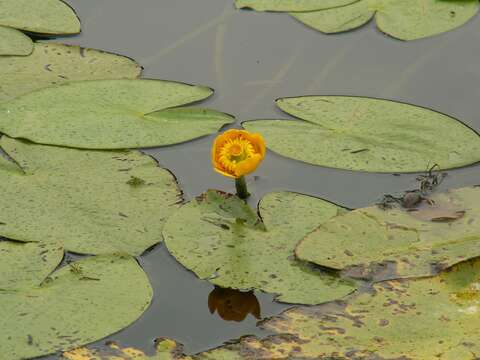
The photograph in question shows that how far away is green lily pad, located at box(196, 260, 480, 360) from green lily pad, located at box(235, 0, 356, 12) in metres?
1.61

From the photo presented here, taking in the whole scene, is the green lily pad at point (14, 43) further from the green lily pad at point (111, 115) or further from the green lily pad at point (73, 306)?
the green lily pad at point (73, 306)

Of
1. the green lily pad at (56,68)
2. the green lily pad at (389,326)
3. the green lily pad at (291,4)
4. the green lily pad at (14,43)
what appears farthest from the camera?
the green lily pad at (291,4)

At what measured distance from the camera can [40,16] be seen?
4031mm

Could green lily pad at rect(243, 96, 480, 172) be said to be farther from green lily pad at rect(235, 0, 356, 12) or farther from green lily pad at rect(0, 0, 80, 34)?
green lily pad at rect(0, 0, 80, 34)

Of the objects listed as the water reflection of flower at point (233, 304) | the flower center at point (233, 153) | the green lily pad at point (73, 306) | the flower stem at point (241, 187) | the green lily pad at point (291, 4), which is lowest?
the green lily pad at point (73, 306)

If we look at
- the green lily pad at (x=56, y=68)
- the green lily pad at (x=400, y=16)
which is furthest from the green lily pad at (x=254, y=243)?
the green lily pad at (x=400, y=16)

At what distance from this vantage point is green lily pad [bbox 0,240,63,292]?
9.27 feet

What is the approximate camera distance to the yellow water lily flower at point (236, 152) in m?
2.96

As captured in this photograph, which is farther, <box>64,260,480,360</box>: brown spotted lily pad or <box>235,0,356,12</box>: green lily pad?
<box>235,0,356,12</box>: green lily pad

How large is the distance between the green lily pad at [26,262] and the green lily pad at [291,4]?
156 centimetres

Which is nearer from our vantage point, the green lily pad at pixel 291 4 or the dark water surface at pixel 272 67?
the dark water surface at pixel 272 67

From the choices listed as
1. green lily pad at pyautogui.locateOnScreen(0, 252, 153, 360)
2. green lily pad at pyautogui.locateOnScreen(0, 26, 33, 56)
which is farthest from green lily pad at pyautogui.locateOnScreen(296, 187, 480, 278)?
green lily pad at pyautogui.locateOnScreen(0, 26, 33, 56)

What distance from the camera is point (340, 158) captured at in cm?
325

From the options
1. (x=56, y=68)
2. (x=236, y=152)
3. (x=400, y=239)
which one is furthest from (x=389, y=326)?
(x=56, y=68)
